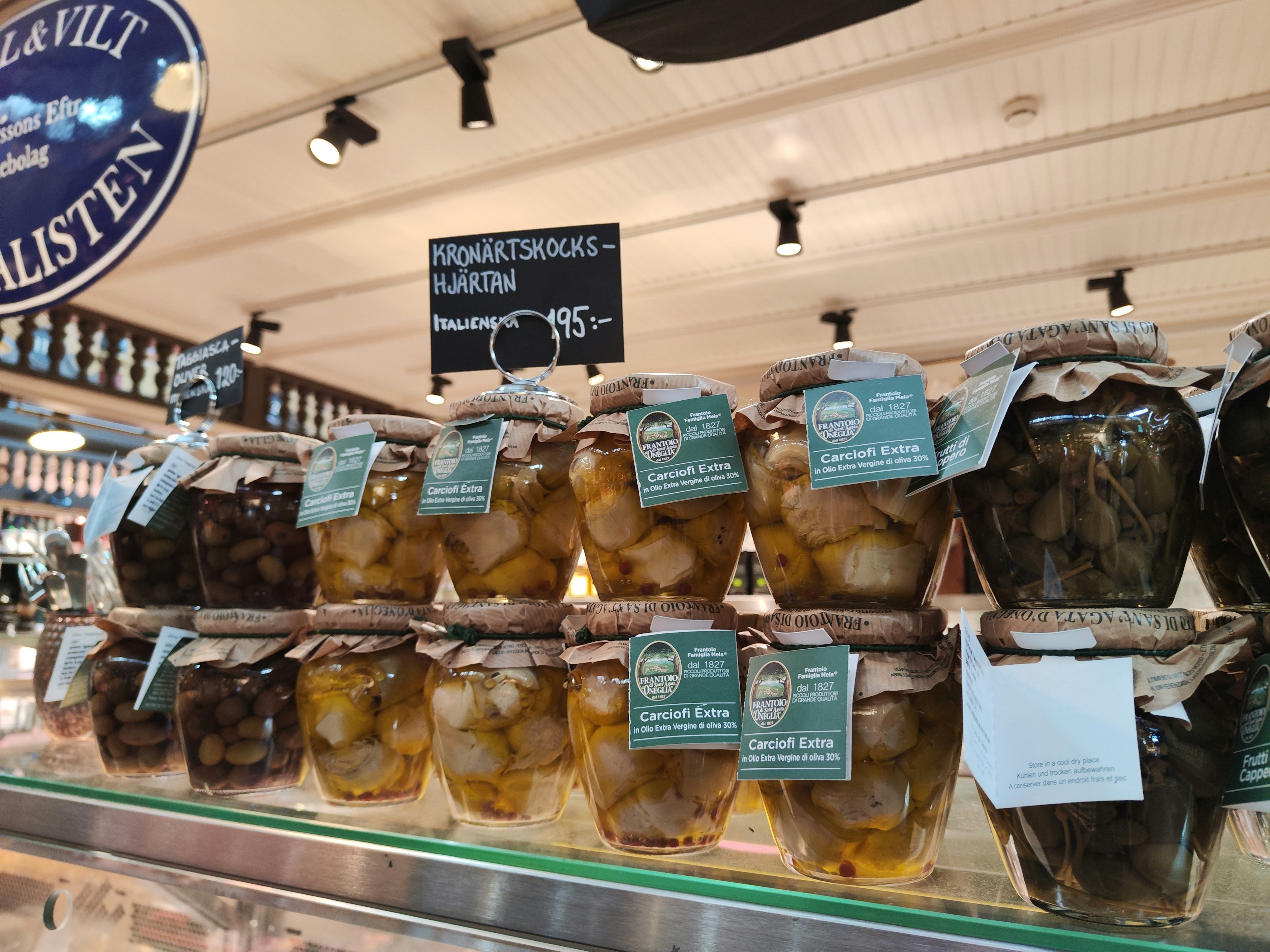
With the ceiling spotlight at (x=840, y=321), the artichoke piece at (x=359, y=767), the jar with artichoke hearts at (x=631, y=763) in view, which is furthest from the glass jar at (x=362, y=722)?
the ceiling spotlight at (x=840, y=321)

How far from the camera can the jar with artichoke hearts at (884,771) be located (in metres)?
0.59

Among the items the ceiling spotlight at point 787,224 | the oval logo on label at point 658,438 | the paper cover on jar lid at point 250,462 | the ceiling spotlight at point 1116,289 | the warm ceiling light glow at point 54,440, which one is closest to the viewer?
the oval logo on label at point 658,438

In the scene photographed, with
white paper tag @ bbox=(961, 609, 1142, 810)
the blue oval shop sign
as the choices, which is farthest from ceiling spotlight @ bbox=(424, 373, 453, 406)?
white paper tag @ bbox=(961, 609, 1142, 810)

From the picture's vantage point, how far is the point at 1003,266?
4215 mm

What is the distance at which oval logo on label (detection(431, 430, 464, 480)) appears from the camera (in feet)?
2.67

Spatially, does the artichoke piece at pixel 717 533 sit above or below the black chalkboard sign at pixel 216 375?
below

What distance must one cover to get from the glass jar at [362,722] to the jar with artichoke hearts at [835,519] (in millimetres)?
407

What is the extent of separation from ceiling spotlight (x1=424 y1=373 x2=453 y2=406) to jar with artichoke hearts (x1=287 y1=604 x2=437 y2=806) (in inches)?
149

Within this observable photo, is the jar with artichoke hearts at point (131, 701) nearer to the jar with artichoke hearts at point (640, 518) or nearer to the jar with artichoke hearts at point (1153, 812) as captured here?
the jar with artichoke hearts at point (640, 518)

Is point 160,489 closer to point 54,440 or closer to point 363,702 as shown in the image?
point 363,702

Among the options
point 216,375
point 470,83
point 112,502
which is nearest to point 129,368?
point 470,83

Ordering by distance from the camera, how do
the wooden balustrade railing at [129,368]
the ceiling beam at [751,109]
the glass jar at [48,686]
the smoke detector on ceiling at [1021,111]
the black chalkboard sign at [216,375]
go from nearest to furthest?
the black chalkboard sign at [216,375] < the glass jar at [48,686] < the ceiling beam at [751,109] < the smoke detector on ceiling at [1021,111] < the wooden balustrade railing at [129,368]

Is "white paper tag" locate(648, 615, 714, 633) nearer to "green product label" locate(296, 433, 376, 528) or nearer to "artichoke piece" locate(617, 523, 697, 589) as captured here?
"artichoke piece" locate(617, 523, 697, 589)

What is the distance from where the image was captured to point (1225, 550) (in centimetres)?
66
